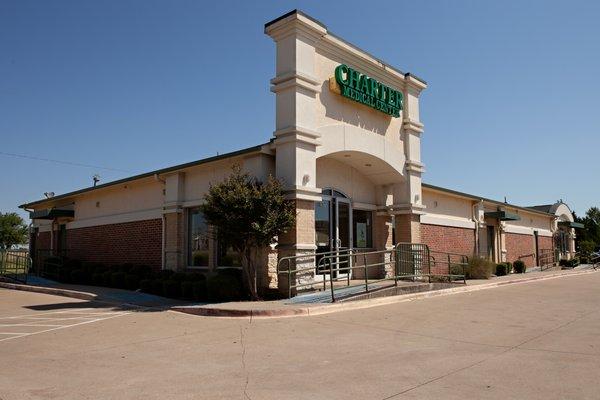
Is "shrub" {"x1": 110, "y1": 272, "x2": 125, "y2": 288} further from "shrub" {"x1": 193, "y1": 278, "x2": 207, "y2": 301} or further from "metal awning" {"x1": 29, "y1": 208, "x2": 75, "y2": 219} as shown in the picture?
"metal awning" {"x1": 29, "y1": 208, "x2": 75, "y2": 219}

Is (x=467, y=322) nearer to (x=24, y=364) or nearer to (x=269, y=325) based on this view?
(x=269, y=325)

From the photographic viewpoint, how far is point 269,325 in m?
9.47

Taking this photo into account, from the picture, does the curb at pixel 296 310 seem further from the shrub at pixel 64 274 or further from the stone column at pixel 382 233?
the shrub at pixel 64 274

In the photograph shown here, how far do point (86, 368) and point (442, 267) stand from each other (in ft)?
58.3

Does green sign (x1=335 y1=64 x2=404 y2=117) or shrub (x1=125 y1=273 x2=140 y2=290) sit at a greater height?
green sign (x1=335 y1=64 x2=404 y2=117)

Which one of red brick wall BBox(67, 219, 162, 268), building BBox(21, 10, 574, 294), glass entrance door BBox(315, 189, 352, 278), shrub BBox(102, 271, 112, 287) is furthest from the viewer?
red brick wall BBox(67, 219, 162, 268)

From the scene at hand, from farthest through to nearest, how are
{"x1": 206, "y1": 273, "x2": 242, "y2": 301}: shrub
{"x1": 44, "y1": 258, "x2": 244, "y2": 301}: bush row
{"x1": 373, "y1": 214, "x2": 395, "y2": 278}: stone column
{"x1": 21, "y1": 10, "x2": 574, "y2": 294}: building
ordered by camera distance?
{"x1": 373, "y1": 214, "x2": 395, "y2": 278}: stone column
{"x1": 21, "y1": 10, "x2": 574, "y2": 294}: building
{"x1": 44, "y1": 258, "x2": 244, "y2": 301}: bush row
{"x1": 206, "y1": 273, "x2": 242, "y2": 301}: shrub

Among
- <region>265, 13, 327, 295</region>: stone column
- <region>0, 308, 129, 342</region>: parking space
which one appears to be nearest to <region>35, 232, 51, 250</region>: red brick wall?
<region>0, 308, 129, 342</region>: parking space

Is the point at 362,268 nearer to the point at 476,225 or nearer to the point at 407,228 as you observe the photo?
the point at 407,228

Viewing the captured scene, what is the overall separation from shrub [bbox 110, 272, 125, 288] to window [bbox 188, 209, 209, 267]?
7.45 feet

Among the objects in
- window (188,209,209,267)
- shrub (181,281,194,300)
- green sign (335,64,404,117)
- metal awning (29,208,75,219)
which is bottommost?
shrub (181,281,194,300)

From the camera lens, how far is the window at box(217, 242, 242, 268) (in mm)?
14953

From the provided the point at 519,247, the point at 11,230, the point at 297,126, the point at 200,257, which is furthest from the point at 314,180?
the point at 11,230

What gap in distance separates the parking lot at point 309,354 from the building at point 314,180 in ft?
13.2
